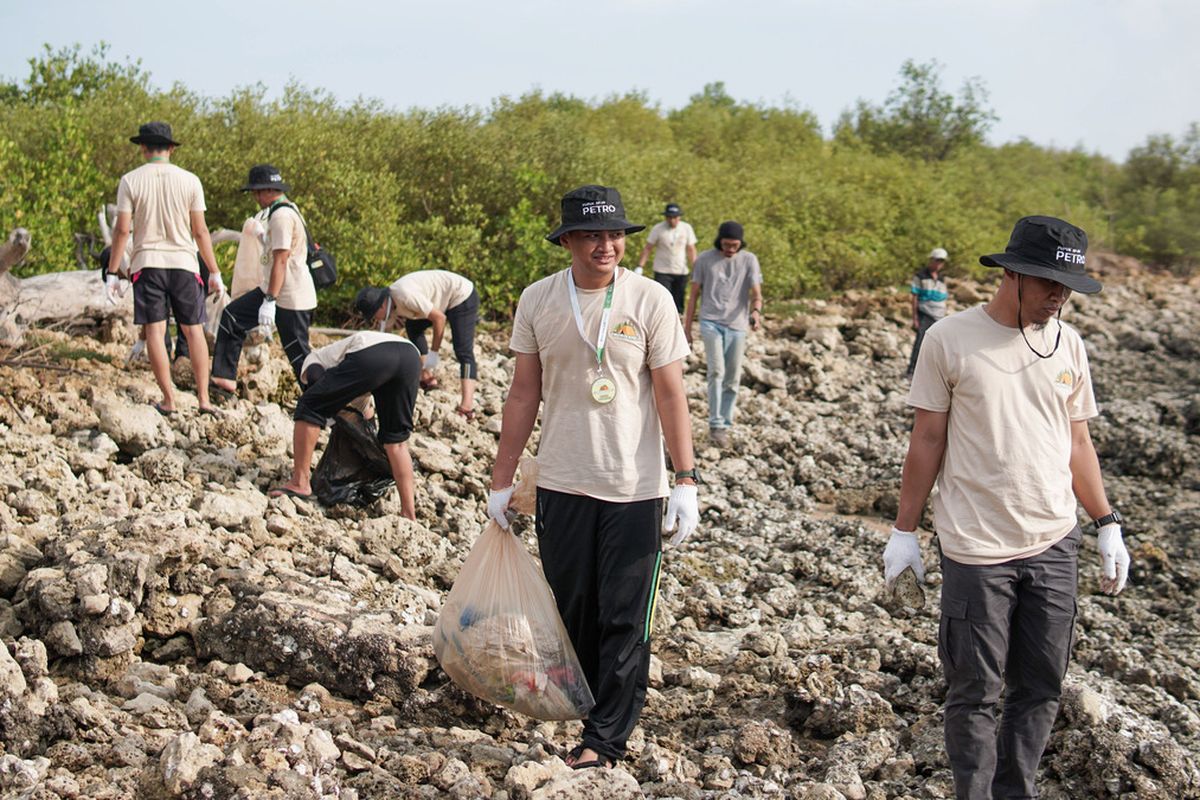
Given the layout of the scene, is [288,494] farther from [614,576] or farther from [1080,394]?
[1080,394]

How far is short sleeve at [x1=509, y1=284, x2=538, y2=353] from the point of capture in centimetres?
405

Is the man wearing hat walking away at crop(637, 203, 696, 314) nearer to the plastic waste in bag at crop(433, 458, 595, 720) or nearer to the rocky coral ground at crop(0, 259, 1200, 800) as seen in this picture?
the rocky coral ground at crop(0, 259, 1200, 800)

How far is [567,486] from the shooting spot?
393 centimetres

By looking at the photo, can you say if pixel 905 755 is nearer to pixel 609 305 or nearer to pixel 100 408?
pixel 609 305

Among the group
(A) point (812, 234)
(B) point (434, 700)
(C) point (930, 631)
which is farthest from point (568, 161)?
(B) point (434, 700)

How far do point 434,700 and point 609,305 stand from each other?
5.38 ft

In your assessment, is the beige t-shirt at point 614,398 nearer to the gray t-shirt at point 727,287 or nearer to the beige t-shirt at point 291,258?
the beige t-shirt at point 291,258

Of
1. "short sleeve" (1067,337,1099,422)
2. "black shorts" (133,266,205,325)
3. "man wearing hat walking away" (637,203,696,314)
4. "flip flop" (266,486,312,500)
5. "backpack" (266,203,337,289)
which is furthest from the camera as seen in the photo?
"man wearing hat walking away" (637,203,696,314)

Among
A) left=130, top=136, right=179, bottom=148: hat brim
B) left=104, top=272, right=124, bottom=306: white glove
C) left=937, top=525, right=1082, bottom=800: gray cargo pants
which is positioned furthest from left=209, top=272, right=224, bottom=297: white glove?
left=937, top=525, right=1082, bottom=800: gray cargo pants

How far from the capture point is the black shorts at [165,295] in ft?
23.9

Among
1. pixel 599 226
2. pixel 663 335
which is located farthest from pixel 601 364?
pixel 599 226

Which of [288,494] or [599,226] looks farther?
[288,494]

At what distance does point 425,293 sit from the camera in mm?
8328

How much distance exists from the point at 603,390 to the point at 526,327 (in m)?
0.38
